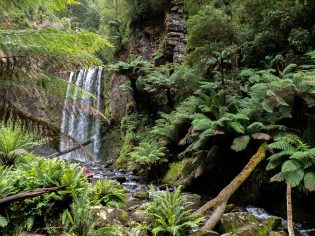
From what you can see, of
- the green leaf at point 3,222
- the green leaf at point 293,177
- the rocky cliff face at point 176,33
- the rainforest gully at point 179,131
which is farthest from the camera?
the rocky cliff face at point 176,33

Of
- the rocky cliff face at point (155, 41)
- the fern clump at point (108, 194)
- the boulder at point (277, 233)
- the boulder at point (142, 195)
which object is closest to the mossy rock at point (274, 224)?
the boulder at point (277, 233)

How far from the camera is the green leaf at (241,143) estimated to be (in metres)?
7.05

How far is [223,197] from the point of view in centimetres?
618

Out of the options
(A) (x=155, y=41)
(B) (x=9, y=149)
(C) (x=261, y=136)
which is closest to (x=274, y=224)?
(C) (x=261, y=136)

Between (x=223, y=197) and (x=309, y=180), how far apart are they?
1.69 m

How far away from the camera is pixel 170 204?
5.17 m

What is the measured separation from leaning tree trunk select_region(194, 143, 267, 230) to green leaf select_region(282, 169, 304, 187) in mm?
1083

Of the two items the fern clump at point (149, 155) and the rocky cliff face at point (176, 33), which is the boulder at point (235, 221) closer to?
the fern clump at point (149, 155)

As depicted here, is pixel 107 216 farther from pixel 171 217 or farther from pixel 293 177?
pixel 293 177

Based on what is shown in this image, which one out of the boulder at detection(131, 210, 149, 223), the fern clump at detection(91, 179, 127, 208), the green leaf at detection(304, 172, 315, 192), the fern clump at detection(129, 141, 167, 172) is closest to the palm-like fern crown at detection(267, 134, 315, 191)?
the green leaf at detection(304, 172, 315, 192)

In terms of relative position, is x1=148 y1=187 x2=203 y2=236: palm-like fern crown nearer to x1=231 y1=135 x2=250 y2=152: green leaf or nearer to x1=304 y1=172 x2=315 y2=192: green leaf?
x1=304 y1=172 x2=315 y2=192: green leaf

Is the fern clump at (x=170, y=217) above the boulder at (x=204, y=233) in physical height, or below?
above

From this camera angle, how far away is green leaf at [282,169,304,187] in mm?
5536

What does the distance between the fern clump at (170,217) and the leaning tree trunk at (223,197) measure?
1.14 feet
